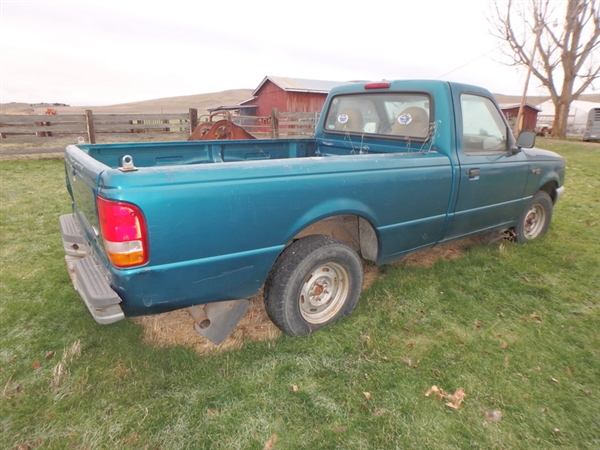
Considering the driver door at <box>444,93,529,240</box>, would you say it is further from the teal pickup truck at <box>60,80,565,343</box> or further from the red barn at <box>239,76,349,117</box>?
the red barn at <box>239,76,349,117</box>

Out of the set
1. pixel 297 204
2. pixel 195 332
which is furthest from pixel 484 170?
pixel 195 332

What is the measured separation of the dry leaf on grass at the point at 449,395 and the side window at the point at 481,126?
215cm

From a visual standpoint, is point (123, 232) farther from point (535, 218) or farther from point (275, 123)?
point (275, 123)

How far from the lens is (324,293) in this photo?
3023mm

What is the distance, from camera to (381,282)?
373cm

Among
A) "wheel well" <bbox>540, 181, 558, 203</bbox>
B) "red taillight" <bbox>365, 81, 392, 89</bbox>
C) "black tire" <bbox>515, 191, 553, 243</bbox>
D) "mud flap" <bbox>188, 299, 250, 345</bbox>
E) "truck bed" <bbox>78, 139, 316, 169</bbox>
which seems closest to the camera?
"mud flap" <bbox>188, 299, 250, 345</bbox>

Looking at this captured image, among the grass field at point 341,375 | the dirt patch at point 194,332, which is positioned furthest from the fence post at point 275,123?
the dirt patch at point 194,332

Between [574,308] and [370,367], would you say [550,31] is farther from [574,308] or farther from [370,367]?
[370,367]

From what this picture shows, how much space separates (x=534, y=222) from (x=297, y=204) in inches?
159

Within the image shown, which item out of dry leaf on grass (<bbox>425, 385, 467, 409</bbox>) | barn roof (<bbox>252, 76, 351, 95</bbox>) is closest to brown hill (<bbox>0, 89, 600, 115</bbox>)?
barn roof (<bbox>252, 76, 351, 95</bbox>)

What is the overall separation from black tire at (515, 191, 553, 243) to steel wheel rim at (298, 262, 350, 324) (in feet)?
9.23

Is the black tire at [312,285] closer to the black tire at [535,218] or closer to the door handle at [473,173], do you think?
the door handle at [473,173]

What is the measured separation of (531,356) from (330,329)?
1.49 metres

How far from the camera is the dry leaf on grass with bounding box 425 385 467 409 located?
91.6 inches
